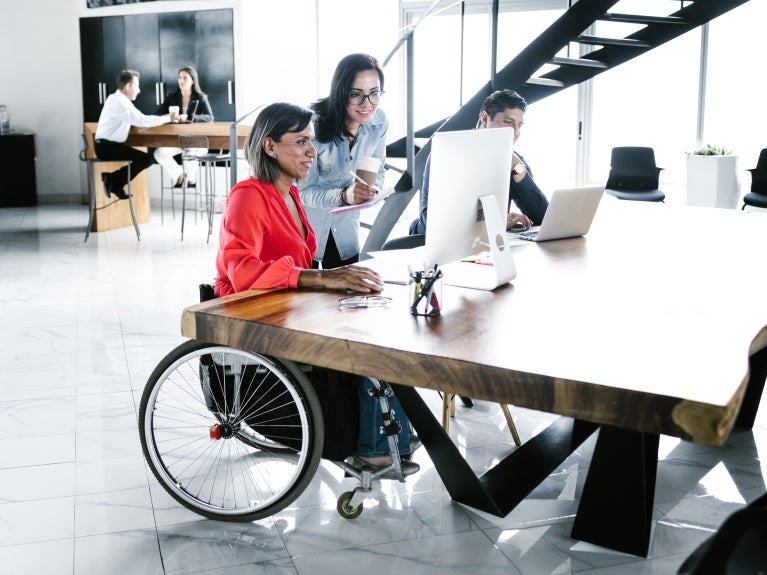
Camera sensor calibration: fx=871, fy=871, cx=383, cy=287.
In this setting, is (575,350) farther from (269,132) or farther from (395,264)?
(269,132)

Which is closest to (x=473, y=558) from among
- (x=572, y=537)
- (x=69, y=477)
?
(x=572, y=537)

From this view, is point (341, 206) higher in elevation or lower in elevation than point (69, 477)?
higher

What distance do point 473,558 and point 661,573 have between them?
0.51 meters

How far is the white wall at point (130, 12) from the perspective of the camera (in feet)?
32.9

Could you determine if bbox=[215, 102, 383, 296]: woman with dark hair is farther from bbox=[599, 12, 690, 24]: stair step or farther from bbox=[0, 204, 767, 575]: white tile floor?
bbox=[599, 12, 690, 24]: stair step

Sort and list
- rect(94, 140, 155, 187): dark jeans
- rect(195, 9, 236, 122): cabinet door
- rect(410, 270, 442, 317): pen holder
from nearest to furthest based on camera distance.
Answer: rect(410, 270, 442, 317): pen holder < rect(94, 140, 155, 187): dark jeans < rect(195, 9, 236, 122): cabinet door

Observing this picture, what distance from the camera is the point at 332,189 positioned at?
3602mm

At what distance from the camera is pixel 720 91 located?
9094 millimetres

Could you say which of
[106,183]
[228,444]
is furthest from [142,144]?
[228,444]

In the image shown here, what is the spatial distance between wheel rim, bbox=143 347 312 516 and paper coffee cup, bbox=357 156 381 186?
1.09 metres

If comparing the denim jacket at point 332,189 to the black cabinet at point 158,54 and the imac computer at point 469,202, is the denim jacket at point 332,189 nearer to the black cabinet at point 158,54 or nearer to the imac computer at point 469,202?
the imac computer at point 469,202

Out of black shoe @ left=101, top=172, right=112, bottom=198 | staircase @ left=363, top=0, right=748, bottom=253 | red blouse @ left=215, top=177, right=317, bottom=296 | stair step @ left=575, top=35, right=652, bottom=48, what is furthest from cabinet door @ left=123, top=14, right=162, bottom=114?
red blouse @ left=215, top=177, right=317, bottom=296

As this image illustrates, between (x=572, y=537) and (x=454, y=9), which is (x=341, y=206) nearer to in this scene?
(x=572, y=537)

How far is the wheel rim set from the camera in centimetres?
251
